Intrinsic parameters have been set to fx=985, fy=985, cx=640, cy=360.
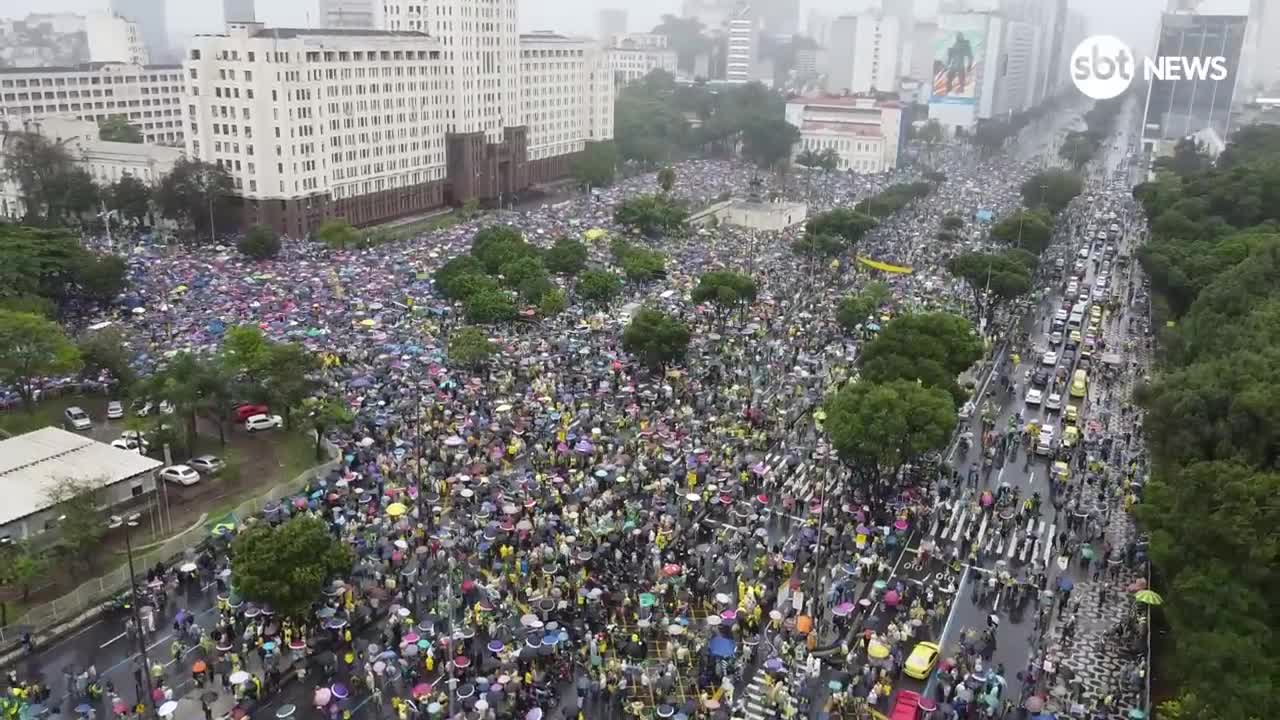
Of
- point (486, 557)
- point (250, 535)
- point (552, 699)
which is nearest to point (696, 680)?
point (552, 699)

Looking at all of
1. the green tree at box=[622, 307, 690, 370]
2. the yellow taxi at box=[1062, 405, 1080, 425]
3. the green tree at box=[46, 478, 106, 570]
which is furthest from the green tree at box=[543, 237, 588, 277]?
the green tree at box=[46, 478, 106, 570]

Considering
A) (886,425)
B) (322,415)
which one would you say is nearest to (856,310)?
(886,425)

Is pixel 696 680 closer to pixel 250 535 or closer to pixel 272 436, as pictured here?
pixel 250 535

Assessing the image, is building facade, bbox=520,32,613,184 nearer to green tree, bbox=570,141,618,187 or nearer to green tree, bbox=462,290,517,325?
green tree, bbox=570,141,618,187

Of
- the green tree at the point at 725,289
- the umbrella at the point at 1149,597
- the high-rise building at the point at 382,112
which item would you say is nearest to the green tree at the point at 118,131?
the high-rise building at the point at 382,112

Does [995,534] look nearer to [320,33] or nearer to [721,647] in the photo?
[721,647]

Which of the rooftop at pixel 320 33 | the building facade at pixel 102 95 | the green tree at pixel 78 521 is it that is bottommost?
the green tree at pixel 78 521

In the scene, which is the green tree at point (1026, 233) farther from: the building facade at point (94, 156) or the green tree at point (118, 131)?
the green tree at point (118, 131)
